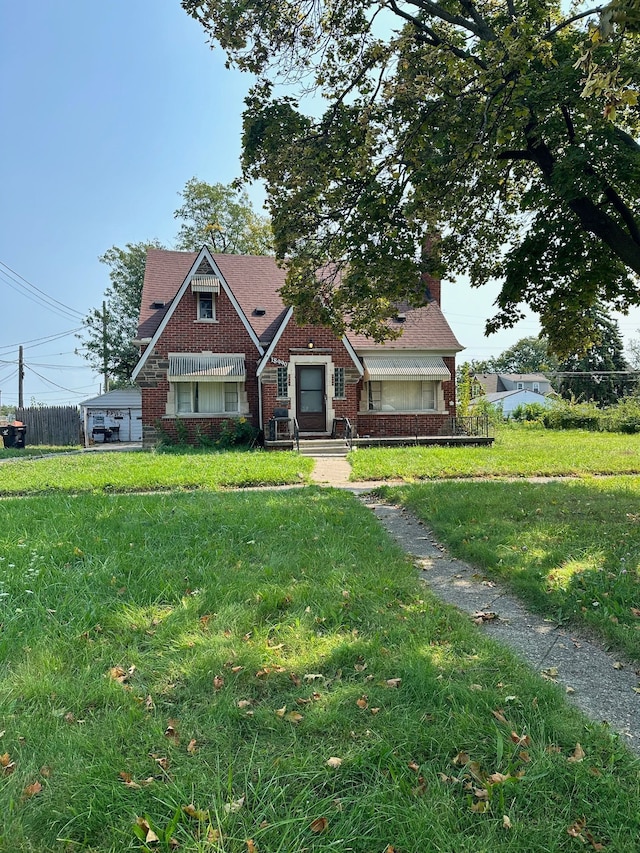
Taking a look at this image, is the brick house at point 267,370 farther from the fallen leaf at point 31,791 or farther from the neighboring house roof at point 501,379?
the neighboring house roof at point 501,379

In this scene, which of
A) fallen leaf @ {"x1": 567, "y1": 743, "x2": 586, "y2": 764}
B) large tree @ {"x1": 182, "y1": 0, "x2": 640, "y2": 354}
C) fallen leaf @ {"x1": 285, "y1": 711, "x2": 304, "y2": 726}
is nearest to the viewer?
fallen leaf @ {"x1": 567, "y1": 743, "x2": 586, "y2": 764}

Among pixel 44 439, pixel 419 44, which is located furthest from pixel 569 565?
pixel 44 439

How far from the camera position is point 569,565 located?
5168 mm

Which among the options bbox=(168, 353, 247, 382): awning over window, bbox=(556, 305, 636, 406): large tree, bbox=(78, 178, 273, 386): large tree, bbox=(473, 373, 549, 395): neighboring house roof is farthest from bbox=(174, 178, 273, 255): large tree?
bbox=(473, 373, 549, 395): neighboring house roof

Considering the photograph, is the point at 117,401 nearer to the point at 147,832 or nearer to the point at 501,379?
the point at 147,832

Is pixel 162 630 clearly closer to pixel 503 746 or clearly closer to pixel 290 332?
pixel 503 746

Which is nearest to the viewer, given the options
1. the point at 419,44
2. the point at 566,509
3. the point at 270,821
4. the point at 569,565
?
the point at 270,821

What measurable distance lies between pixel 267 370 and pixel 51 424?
14.5 metres

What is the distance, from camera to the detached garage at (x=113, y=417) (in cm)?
2845

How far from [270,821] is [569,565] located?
166 inches

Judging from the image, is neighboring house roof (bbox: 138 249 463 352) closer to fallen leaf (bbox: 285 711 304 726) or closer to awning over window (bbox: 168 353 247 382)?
awning over window (bbox: 168 353 247 382)

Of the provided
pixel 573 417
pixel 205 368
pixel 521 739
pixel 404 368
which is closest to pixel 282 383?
pixel 205 368

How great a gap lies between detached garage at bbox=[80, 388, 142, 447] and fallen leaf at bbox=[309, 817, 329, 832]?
93.4 ft

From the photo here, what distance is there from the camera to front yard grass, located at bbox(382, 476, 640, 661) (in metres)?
4.23
